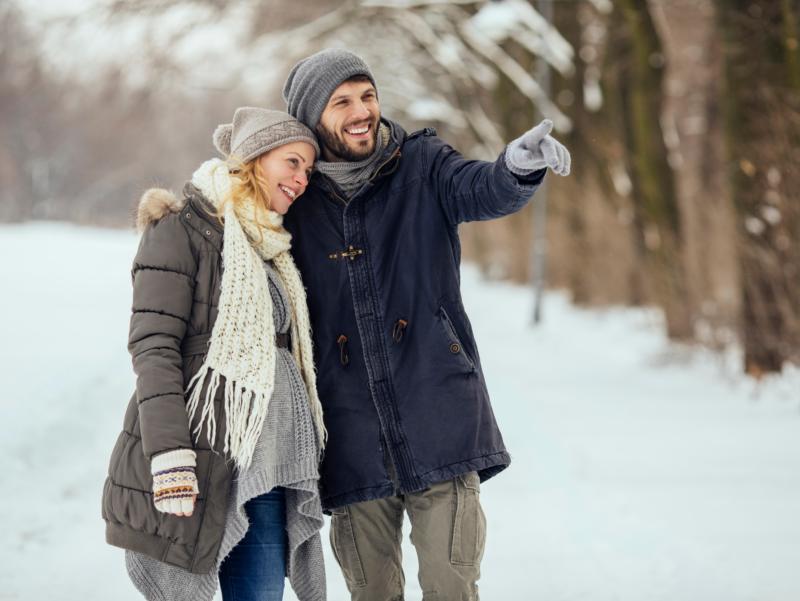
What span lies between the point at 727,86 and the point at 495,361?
4387 millimetres

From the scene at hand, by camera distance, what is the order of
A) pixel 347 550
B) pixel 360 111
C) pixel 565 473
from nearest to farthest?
pixel 360 111 → pixel 347 550 → pixel 565 473

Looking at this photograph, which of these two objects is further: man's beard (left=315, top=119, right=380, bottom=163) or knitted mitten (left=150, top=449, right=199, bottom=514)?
man's beard (left=315, top=119, right=380, bottom=163)

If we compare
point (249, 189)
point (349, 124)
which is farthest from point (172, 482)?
point (349, 124)

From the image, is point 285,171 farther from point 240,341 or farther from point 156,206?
point 240,341

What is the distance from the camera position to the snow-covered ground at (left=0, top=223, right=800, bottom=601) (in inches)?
193

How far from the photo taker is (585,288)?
2123cm

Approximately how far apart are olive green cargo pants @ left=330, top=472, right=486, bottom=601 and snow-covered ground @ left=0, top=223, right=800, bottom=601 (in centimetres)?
111

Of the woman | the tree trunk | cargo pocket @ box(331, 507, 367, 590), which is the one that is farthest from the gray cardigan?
the tree trunk

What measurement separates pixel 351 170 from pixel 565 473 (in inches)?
159

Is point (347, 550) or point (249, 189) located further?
point (347, 550)

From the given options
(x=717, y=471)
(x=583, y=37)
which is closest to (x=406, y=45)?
(x=583, y=37)

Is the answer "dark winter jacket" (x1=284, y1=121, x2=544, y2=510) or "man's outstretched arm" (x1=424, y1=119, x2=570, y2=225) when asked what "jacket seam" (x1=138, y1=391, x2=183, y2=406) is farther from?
"man's outstretched arm" (x1=424, y1=119, x2=570, y2=225)

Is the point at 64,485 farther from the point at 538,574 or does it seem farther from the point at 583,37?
the point at 583,37

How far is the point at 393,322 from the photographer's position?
335cm
